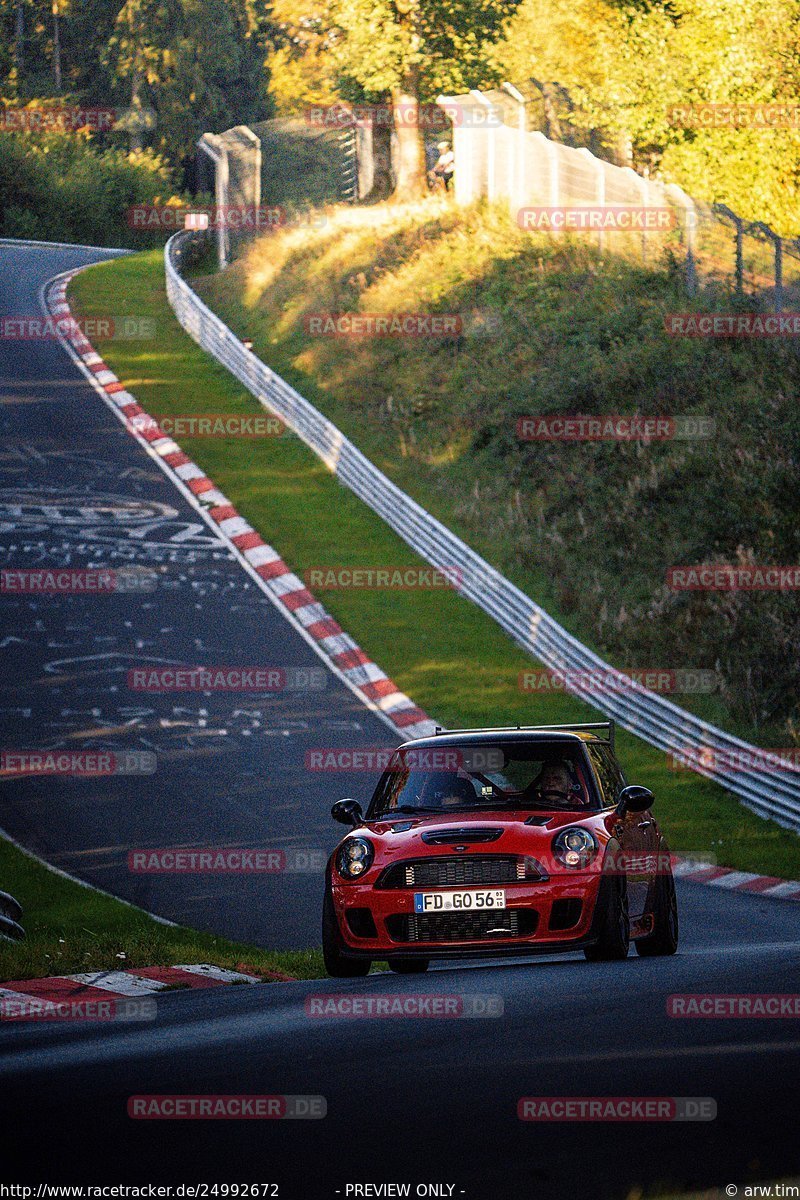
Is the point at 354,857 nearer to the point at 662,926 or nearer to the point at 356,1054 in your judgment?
the point at 662,926

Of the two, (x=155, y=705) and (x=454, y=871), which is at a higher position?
(x=454, y=871)

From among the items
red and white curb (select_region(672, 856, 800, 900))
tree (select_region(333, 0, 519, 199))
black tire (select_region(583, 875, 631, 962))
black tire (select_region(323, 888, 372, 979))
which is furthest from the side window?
tree (select_region(333, 0, 519, 199))

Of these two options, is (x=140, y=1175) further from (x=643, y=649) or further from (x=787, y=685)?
(x=643, y=649)

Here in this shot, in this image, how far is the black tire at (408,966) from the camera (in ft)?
33.5

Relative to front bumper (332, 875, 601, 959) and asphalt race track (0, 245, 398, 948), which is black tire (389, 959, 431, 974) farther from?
asphalt race track (0, 245, 398, 948)

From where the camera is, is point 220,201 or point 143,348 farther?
point 220,201

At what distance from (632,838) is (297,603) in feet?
50.4

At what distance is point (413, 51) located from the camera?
159ft

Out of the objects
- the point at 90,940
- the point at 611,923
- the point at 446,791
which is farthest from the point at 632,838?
the point at 90,940

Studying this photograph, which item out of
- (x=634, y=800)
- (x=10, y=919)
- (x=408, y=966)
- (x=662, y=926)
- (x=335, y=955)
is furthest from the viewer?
(x=10, y=919)

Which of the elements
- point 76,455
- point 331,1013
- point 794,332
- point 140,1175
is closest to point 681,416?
point 794,332

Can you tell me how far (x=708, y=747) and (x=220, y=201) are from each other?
34.0m

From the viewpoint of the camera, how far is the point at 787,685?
2158cm

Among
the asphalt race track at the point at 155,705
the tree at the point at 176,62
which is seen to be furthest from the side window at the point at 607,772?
the tree at the point at 176,62
